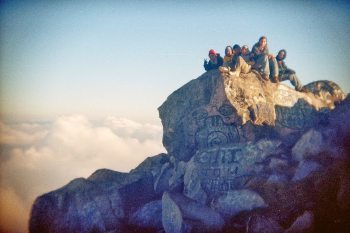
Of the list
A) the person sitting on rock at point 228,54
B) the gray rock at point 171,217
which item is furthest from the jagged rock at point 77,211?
the person sitting on rock at point 228,54

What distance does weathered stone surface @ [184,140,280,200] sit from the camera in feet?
32.9

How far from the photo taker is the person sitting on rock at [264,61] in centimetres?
1219

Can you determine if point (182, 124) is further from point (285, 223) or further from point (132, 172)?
point (285, 223)

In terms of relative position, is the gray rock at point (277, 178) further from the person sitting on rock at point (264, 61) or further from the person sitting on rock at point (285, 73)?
the person sitting on rock at point (285, 73)

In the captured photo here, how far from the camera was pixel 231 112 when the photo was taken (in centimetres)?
1101

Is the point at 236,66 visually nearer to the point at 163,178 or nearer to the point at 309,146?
the point at 309,146

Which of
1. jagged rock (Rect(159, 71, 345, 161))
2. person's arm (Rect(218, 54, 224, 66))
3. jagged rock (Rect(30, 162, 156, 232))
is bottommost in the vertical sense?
jagged rock (Rect(30, 162, 156, 232))

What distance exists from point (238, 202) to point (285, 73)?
7823mm

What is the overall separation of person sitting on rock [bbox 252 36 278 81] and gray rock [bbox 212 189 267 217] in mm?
6059

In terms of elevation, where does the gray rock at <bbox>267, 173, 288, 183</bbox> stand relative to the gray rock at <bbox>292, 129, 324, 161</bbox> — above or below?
below

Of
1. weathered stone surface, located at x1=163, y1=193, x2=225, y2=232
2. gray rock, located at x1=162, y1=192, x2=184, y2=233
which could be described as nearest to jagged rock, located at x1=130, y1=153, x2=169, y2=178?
gray rock, located at x1=162, y1=192, x2=184, y2=233

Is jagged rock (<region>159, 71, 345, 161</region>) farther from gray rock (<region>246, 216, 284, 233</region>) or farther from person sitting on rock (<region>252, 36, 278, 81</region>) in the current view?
gray rock (<region>246, 216, 284, 233</region>)

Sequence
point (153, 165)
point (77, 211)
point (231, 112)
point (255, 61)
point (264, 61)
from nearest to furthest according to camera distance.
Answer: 1. point (77, 211)
2. point (231, 112)
3. point (264, 61)
4. point (255, 61)
5. point (153, 165)

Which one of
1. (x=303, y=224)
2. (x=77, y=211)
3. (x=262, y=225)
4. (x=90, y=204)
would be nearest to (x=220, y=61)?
(x=262, y=225)
